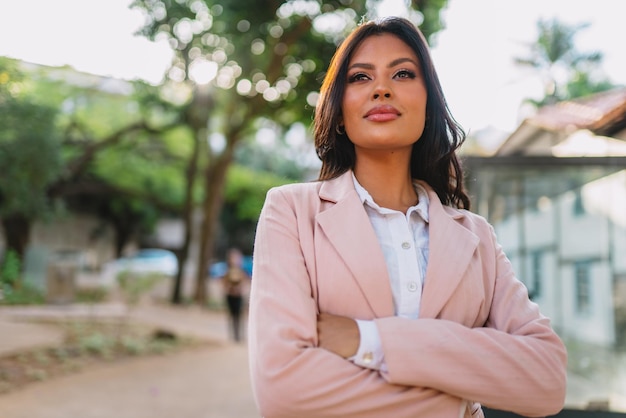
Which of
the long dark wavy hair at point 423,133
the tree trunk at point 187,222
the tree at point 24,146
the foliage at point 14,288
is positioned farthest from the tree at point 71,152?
the long dark wavy hair at point 423,133

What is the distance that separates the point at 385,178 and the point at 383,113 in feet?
0.67

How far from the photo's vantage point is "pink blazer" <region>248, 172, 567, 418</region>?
1.41 meters

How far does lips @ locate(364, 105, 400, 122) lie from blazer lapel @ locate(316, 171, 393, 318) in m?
0.20

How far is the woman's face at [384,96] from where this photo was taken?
1.64m

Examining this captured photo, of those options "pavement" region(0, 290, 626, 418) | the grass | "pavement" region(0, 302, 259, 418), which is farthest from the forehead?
the grass

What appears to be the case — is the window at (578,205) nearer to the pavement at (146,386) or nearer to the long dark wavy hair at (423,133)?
the pavement at (146,386)

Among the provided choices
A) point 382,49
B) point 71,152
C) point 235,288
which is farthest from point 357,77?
point 71,152

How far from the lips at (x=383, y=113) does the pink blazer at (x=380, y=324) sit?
187mm

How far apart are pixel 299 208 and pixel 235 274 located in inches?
415

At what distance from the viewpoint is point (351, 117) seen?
5.55ft

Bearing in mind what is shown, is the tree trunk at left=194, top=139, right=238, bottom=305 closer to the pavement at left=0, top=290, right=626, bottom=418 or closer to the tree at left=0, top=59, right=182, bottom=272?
the tree at left=0, top=59, right=182, bottom=272

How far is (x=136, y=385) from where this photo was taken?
24.9 feet

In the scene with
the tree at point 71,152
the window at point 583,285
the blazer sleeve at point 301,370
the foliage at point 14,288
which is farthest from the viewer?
the tree at point 71,152

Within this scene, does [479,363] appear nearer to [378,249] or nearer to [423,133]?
[378,249]
